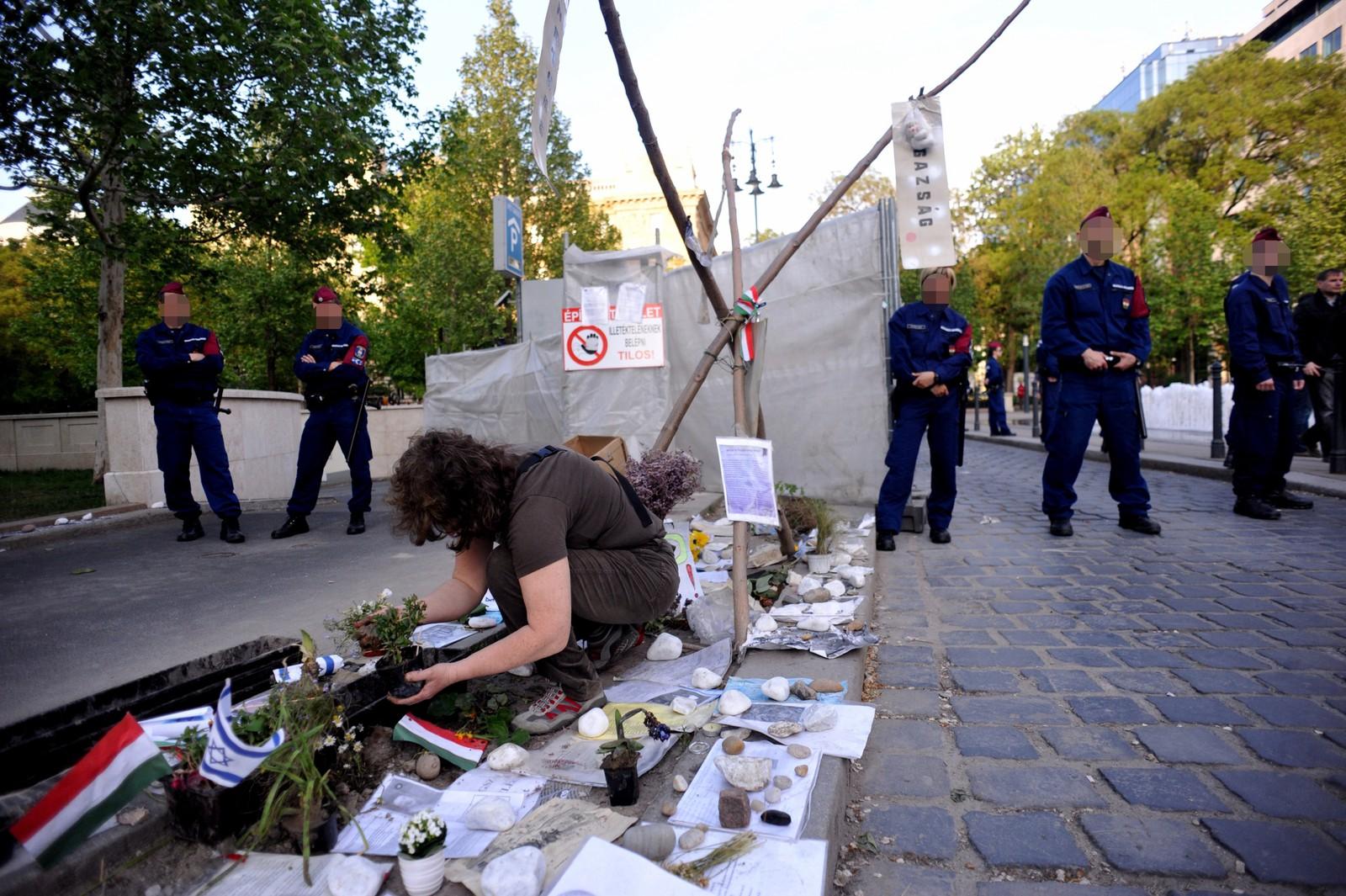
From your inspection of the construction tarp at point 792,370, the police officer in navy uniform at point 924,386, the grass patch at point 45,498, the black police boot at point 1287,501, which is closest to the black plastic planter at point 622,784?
the police officer in navy uniform at point 924,386

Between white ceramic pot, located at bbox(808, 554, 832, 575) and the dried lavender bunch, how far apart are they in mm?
831

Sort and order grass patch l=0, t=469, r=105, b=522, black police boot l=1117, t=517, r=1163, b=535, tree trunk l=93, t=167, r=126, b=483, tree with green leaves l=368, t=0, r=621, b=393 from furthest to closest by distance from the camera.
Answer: tree with green leaves l=368, t=0, r=621, b=393
tree trunk l=93, t=167, r=126, b=483
grass patch l=0, t=469, r=105, b=522
black police boot l=1117, t=517, r=1163, b=535

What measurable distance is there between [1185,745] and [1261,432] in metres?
4.59

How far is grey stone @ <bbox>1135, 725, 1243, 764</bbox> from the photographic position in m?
2.27

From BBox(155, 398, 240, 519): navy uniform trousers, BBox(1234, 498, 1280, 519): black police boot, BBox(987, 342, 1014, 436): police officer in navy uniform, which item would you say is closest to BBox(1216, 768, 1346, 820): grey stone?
BBox(1234, 498, 1280, 519): black police boot

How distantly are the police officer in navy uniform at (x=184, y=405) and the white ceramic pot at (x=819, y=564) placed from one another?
172 inches

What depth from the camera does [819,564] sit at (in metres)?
4.48

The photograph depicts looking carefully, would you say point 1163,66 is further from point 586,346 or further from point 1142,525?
point 1142,525

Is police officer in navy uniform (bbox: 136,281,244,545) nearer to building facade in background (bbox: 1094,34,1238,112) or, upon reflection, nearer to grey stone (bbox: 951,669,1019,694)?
grey stone (bbox: 951,669,1019,694)

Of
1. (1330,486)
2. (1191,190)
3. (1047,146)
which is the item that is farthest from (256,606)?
(1047,146)

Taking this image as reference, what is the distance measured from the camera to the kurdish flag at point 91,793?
1518 mm

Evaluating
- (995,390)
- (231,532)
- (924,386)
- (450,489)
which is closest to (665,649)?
(450,489)

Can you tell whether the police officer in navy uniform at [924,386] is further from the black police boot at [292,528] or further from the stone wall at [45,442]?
the stone wall at [45,442]

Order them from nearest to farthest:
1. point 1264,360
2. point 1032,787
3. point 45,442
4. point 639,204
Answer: point 1032,787 → point 1264,360 → point 45,442 → point 639,204
